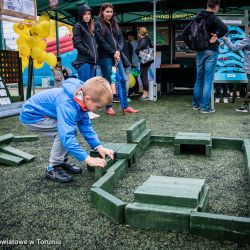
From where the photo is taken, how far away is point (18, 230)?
2.02 meters

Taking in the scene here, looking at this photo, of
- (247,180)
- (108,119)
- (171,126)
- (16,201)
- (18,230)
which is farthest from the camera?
(108,119)

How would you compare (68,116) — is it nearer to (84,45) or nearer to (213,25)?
(84,45)

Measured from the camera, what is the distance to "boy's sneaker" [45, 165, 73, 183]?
2871 millimetres

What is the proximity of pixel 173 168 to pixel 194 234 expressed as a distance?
1.30m

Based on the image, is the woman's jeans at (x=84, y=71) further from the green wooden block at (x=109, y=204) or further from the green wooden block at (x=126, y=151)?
the green wooden block at (x=109, y=204)

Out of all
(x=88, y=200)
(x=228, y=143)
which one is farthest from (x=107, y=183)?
(x=228, y=143)

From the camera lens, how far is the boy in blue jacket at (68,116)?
2443mm

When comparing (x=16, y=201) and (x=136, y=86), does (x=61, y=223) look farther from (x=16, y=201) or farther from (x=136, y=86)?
(x=136, y=86)

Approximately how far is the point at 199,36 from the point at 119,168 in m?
4.03

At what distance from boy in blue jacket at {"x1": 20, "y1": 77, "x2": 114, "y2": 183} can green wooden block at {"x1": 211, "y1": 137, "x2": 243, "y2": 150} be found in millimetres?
1606

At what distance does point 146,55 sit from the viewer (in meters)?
8.90

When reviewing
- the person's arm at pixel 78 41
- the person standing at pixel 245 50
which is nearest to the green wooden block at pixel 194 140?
the person's arm at pixel 78 41

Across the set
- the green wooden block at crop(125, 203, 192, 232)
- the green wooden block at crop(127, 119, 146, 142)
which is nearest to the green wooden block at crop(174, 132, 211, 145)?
the green wooden block at crop(127, 119, 146, 142)

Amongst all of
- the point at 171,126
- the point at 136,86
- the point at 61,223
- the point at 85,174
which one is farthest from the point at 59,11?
the point at 61,223
